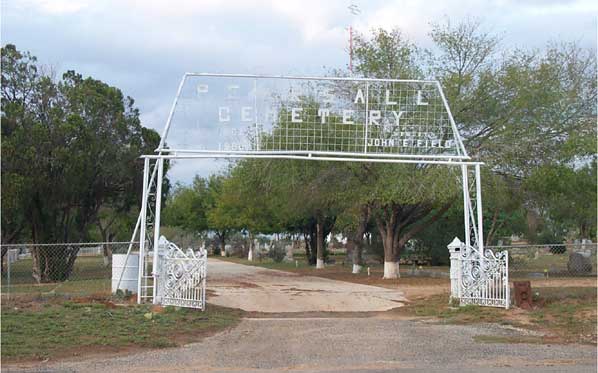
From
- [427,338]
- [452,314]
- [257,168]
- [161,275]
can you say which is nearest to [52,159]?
[257,168]

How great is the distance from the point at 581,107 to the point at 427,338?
656 inches

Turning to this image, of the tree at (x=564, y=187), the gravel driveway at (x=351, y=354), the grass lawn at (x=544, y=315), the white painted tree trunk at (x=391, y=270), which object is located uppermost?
the tree at (x=564, y=187)

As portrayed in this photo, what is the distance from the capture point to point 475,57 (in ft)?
90.6

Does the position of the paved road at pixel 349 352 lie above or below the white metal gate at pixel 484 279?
below

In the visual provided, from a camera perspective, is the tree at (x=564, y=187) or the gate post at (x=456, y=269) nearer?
the gate post at (x=456, y=269)

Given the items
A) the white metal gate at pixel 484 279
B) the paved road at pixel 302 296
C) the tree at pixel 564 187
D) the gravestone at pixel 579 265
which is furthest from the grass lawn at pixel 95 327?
the gravestone at pixel 579 265

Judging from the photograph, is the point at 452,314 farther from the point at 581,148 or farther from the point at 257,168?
the point at 257,168

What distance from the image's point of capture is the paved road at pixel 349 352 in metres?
10.8

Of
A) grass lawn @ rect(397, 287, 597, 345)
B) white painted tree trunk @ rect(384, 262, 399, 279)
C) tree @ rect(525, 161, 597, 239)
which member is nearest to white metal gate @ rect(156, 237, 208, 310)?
grass lawn @ rect(397, 287, 597, 345)

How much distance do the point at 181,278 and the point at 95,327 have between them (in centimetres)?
330

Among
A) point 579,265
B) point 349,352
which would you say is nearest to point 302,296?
point 349,352

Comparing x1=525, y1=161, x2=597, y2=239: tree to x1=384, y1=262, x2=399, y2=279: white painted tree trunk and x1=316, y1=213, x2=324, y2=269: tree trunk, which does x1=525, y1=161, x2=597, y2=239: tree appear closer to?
x1=384, y1=262, x2=399, y2=279: white painted tree trunk

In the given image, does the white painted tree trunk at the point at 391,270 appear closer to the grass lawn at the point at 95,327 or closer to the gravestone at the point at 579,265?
the gravestone at the point at 579,265

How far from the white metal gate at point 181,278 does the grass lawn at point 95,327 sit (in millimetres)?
374
